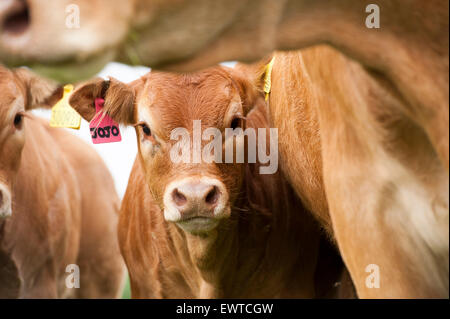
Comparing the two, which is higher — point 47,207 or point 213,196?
point 213,196

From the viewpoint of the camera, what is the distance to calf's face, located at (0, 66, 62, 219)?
3.54 m

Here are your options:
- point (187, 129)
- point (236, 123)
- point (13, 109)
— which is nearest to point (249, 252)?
point (236, 123)

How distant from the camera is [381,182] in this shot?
1.67m

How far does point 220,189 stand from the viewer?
9.09ft

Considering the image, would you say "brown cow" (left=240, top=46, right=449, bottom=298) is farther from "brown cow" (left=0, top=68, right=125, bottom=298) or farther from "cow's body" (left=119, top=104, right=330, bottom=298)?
"brown cow" (left=0, top=68, right=125, bottom=298)

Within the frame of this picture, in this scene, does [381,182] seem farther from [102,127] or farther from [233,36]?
[102,127]

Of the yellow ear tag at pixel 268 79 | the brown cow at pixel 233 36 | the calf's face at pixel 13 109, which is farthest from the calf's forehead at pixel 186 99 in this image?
the brown cow at pixel 233 36

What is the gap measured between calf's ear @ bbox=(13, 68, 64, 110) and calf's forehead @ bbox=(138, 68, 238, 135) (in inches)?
34.7

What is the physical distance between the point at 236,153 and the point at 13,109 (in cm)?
126

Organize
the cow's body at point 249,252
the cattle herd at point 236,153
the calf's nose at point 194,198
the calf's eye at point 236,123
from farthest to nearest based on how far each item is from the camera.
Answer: the cow's body at point 249,252, the calf's eye at point 236,123, the calf's nose at point 194,198, the cattle herd at point 236,153

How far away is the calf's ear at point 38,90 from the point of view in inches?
148

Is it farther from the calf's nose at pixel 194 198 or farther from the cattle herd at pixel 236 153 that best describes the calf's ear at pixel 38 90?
the calf's nose at pixel 194 198

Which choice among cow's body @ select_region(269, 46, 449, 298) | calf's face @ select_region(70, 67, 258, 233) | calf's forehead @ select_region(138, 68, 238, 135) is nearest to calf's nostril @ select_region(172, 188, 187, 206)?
calf's face @ select_region(70, 67, 258, 233)
